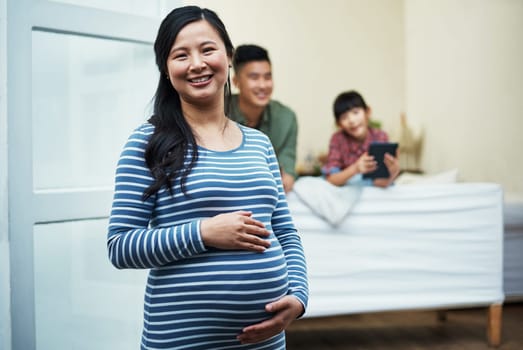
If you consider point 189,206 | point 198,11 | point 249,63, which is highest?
point 249,63

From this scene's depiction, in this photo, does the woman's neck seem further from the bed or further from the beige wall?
the beige wall

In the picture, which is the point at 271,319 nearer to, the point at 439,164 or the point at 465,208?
the point at 465,208

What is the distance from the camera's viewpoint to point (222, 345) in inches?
36.5

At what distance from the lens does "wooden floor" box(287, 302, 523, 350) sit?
7.92 ft

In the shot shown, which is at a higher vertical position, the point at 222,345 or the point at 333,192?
the point at 333,192

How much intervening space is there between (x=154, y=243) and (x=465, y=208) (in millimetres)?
1747

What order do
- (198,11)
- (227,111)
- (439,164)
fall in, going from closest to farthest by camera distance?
(198,11) → (227,111) → (439,164)

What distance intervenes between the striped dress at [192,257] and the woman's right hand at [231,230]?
0.05 feet

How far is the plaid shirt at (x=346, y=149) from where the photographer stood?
262 cm

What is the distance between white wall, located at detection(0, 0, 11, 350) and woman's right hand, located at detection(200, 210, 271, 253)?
22.4 inches

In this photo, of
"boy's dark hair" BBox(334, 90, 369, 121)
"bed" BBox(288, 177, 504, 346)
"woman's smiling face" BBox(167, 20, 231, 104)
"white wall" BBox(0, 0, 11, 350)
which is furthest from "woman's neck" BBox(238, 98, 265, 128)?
"woman's smiling face" BBox(167, 20, 231, 104)

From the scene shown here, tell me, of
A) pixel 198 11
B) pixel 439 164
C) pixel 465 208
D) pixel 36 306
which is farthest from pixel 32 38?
pixel 439 164

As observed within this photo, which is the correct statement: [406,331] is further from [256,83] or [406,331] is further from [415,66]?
[415,66]

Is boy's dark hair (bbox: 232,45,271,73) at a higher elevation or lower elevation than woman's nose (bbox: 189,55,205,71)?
higher
